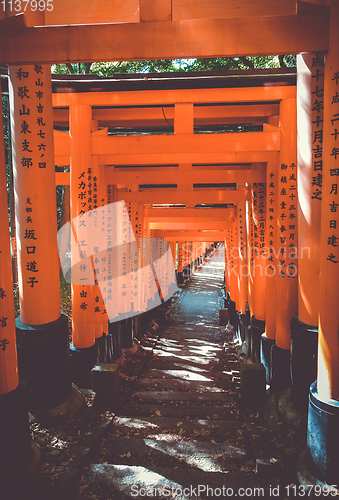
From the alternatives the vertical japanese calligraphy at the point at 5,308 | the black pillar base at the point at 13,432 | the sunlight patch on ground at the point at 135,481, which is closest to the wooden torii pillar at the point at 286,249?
the sunlight patch on ground at the point at 135,481

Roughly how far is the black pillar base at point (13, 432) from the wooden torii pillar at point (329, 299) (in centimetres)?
276

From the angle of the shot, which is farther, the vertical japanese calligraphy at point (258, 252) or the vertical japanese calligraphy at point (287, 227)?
the vertical japanese calligraphy at point (258, 252)

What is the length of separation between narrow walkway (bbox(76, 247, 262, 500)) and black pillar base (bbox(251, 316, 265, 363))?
23.0 inches

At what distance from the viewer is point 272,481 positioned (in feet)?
10.4

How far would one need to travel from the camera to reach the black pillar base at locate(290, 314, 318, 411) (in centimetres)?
409

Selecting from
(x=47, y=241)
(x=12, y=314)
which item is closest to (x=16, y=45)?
(x=47, y=241)

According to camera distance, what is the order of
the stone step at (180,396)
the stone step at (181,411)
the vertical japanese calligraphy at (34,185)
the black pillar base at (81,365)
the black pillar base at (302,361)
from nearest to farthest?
the black pillar base at (302,361), the vertical japanese calligraphy at (34,185), the stone step at (181,411), the stone step at (180,396), the black pillar base at (81,365)

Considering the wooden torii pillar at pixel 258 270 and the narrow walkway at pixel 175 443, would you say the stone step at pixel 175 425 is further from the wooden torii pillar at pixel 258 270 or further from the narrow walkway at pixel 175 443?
the wooden torii pillar at pixel 258 270

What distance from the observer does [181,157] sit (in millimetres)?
5855

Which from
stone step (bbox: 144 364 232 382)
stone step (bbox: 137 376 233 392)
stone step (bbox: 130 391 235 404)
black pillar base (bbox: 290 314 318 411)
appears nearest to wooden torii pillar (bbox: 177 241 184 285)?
stone step (bbox: 144 364 232 382)

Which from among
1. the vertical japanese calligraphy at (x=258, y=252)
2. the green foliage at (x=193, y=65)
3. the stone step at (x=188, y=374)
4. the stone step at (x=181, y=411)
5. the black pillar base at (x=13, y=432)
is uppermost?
the green foliage at (x=193, y=65)

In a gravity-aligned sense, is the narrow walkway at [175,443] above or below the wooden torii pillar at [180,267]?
above

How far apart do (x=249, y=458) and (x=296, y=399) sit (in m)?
1.00

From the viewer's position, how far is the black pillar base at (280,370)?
5.19 m
